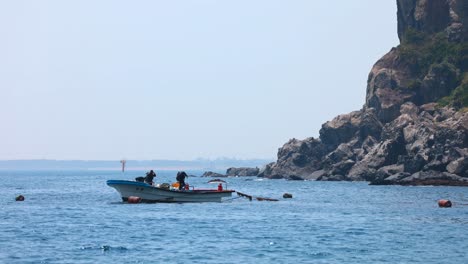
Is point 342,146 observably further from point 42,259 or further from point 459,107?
point 42,259

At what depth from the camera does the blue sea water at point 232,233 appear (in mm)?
41500

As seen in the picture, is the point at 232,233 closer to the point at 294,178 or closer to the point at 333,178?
the point at 333,178

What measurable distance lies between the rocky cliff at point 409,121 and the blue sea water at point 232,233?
56.2m

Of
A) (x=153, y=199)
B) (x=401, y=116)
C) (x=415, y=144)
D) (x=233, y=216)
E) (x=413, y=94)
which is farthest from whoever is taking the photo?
(x=413, y=94)

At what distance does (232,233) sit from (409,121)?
104 meters

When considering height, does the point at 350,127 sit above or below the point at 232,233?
above

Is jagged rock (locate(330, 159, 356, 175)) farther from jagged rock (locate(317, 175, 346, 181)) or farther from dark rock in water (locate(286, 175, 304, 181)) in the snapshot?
dark rock in water (locate(286, 175, 304, 181))

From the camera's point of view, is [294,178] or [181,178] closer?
[181,178]

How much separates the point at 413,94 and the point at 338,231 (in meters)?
119

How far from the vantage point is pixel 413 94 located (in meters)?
169

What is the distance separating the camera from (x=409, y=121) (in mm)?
150625

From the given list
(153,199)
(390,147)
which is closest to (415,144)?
(390,147)

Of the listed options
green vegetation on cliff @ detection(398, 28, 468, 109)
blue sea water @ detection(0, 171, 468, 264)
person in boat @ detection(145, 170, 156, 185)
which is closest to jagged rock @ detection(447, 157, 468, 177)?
green vegetation on cliff @ detection(398, 28, 468, 109)

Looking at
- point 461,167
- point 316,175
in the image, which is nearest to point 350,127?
point 316,175
